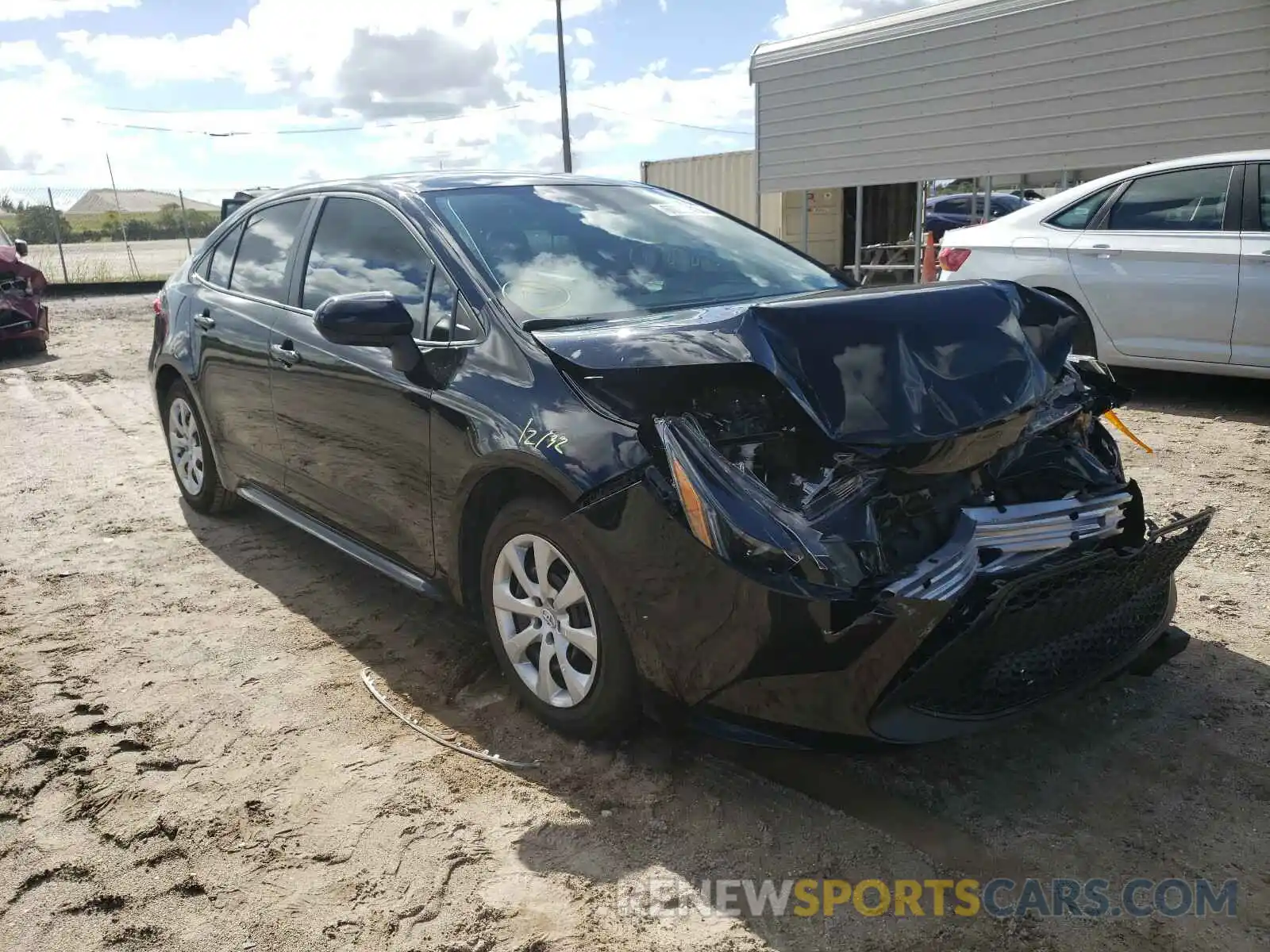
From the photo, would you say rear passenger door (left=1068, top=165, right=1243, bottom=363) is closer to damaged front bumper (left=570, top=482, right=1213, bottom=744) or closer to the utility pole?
damaged front bumper (left=570, top=482, right=1213, bottom=744)

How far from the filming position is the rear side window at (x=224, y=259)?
15.7ft

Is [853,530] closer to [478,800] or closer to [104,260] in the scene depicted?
[478,800]

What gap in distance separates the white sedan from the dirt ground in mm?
2784

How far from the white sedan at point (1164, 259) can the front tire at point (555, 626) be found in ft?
15.0

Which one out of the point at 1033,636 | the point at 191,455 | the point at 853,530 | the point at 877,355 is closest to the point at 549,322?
the point at 877,355

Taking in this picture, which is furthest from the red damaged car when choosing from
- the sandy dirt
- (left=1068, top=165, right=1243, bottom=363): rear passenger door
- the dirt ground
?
(left=1068, top=165, right=1243, bottom=363): rear passenger door

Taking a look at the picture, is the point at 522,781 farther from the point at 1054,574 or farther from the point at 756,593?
the point at 1054,574

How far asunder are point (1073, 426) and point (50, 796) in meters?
3.13

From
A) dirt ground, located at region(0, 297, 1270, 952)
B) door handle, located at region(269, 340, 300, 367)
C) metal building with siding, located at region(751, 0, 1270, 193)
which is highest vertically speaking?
metal building with siding, located at region(751, 0, 1270, 193)

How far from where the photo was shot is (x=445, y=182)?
3781 mm

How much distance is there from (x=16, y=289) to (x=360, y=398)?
10286 mm

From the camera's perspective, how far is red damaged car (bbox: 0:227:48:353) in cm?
1150

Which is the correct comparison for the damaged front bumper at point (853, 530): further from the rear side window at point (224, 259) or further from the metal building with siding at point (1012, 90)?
the metal building with siding at point (1012, 90)

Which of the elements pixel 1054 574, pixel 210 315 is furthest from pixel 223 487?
pixel 1054 574
